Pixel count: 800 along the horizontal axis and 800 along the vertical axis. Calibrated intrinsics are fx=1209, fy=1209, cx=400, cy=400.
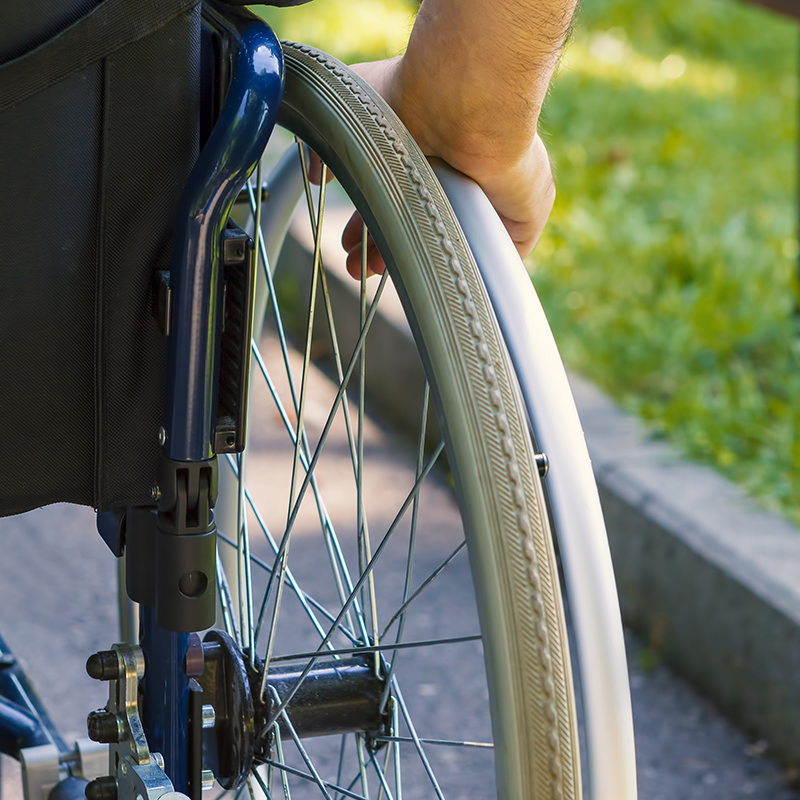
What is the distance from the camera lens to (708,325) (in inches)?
108

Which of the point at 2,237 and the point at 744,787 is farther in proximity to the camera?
the point at 744,787

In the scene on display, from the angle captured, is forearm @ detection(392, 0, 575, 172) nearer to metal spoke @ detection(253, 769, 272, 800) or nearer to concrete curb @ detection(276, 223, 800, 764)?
metal spoke @ detection(253, 769, 272, 800)

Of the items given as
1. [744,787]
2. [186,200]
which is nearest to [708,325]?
[744,787]

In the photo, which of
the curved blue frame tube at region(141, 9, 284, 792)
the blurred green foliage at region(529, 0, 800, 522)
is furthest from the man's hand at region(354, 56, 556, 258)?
the blurred green foliage at region(529, 0, 800, 522)

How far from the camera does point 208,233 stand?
866 mm

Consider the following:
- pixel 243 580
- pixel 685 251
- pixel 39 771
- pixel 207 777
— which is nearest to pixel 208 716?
pixel 207 777

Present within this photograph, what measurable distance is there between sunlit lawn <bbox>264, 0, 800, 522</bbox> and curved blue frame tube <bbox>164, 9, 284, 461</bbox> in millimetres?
366

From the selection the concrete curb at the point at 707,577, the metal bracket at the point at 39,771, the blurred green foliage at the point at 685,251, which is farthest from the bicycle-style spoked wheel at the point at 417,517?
the blurred green foliage at the point at 685,251

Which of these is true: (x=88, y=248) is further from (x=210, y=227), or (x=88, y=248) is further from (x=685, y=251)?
(x=685, y=251)

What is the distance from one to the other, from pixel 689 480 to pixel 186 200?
1.51 m

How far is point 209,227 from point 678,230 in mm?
2626

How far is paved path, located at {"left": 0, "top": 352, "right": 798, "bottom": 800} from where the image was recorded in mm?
1831

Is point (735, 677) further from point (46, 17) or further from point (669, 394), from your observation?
point (46, 17)

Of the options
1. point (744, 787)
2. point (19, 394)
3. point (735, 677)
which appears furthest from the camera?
point (735, 677)
